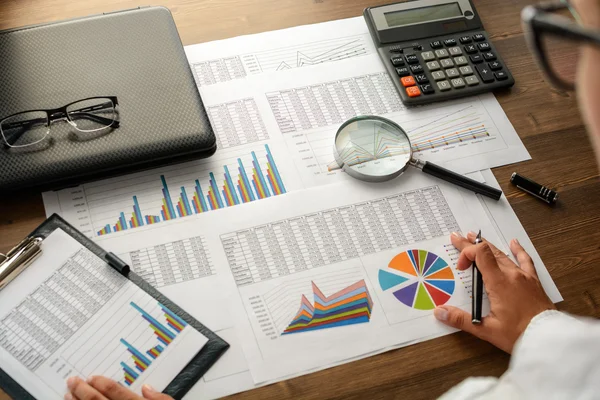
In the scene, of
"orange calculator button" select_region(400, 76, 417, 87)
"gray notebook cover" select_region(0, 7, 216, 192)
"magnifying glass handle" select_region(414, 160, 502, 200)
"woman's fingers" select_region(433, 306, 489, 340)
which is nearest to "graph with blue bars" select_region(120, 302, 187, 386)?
"gray notebook cover" select_region(0, 7, 216, 192)

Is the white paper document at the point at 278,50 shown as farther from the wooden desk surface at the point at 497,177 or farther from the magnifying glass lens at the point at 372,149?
the magnifying glass lens at the point at 372,149

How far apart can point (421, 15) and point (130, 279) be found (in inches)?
30.4

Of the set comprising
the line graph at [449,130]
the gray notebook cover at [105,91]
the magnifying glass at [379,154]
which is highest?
the gray notebook cover at [105,91]

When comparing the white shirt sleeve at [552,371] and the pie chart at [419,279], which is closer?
the white shirt sleeve at [552,371]

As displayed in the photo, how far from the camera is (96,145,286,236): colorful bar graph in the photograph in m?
1.02

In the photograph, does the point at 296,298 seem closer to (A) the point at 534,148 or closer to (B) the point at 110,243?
(B) the point at 110,243

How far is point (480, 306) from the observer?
3.20 ft

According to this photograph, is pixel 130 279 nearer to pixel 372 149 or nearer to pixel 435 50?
pixel 372 149

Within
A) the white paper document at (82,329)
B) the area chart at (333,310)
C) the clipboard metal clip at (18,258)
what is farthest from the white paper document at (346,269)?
the clipboard metal clip at (18,258)

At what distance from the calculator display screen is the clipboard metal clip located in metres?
0.77

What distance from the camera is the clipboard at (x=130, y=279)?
0.87 meters

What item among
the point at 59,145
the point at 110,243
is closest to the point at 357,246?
the point at 110,243

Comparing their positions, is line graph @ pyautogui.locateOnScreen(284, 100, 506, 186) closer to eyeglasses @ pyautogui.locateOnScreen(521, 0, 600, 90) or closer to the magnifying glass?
the magnifying glass

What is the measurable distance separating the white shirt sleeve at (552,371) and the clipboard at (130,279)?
0.33 metres
